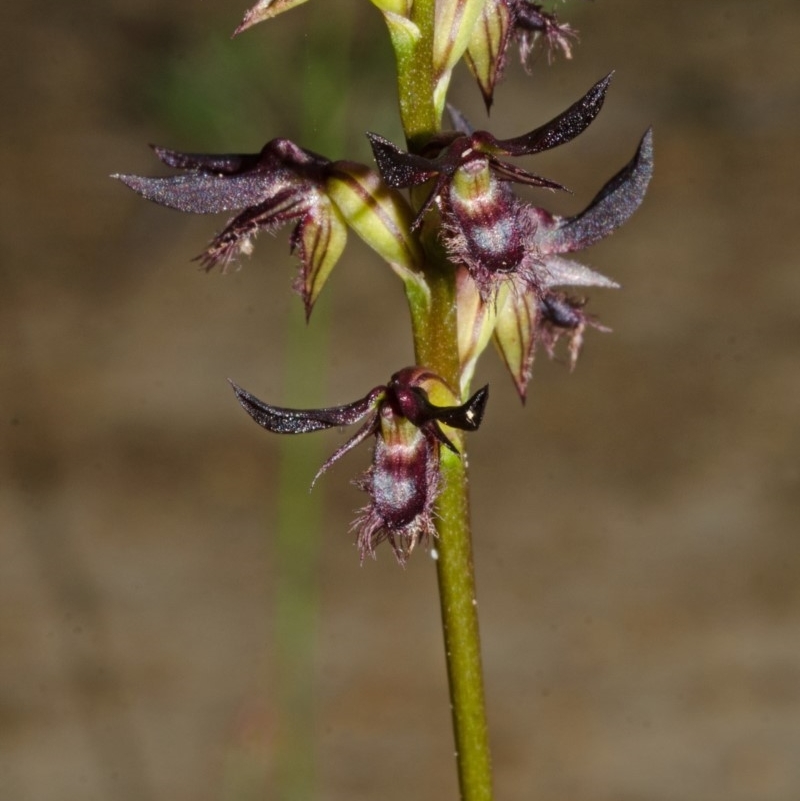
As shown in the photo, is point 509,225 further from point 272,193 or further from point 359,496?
point 359,496

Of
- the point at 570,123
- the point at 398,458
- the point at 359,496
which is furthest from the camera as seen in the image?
the point at 359,496

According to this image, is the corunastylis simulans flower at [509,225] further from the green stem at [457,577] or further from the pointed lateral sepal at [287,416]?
the pointed lateral sepal at [287,416]

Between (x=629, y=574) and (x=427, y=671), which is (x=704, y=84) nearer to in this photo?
(x=629, y=574)

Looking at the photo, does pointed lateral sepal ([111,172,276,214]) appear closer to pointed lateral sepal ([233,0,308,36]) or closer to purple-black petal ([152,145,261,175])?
purple-black petal ([152,145,261,175])

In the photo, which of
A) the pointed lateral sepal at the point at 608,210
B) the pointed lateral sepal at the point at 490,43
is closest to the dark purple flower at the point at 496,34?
the pointed lateral sepal at the point at 490,43

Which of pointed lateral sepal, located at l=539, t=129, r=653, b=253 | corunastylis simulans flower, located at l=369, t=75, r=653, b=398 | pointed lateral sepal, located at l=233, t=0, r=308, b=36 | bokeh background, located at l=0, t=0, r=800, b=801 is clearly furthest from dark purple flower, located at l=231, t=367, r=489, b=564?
bokeh background, located at l=0, t=0, r=800, b=801

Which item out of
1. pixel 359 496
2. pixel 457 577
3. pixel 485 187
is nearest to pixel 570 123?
pixel 485 187
